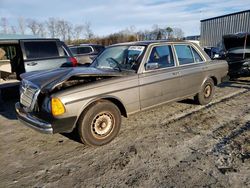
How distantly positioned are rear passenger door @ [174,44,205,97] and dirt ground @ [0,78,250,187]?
24.4 inches

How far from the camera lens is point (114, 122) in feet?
13.1

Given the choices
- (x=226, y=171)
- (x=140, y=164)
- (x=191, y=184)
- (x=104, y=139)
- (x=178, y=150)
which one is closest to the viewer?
(x=191, y=184)

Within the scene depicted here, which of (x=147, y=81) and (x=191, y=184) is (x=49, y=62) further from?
(x=191, y=184)

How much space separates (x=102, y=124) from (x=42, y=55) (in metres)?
3.95

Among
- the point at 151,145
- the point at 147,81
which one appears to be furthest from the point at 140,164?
the point at 147,81

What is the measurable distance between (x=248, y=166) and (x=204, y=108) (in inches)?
105

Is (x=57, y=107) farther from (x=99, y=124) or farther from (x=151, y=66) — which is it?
(x=151, y=66)

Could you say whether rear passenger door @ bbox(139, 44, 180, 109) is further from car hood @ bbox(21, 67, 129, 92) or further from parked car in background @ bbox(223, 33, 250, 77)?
parked car in background @ bbox(223, 33, 250, 77)

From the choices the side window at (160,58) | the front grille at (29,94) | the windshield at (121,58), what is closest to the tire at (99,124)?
the front grille at (29,94)

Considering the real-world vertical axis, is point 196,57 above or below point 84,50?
below

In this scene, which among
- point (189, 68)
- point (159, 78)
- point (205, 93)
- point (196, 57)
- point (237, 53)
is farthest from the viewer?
point (237, 53)

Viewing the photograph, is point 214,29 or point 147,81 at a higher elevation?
point 214,29

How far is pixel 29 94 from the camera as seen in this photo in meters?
3.81

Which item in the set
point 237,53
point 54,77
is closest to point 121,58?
point 54,77
